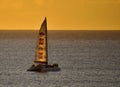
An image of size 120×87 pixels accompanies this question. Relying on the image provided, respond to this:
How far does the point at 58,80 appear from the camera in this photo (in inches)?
3268

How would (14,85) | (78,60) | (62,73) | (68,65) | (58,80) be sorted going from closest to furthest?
(14,85) → (58,80) → (62,73) → (68,65) → (78,60)

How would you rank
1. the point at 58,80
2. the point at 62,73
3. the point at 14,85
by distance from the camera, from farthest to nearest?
the point at 62,73, the point at 58,80, the point at 14,85

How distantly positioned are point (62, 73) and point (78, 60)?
83.6ft

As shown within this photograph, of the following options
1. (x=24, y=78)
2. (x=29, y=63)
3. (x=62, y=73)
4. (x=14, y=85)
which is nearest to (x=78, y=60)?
(x=29, y=63)

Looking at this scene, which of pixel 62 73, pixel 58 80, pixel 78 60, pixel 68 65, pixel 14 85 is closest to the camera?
pixel 14 85

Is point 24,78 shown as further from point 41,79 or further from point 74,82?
point 74,82

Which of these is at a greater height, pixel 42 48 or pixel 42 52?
pixel 42 48

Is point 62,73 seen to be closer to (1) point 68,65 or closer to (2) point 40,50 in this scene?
(2) point 40,50

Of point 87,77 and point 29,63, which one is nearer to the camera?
point 87,77

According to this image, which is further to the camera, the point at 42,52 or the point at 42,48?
the point at 42,52

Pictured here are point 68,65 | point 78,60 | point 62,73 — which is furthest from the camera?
point 78,60

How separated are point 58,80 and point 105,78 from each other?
6951 mm

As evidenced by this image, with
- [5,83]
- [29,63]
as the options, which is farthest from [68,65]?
[5,83]

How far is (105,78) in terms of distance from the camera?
85.2m
